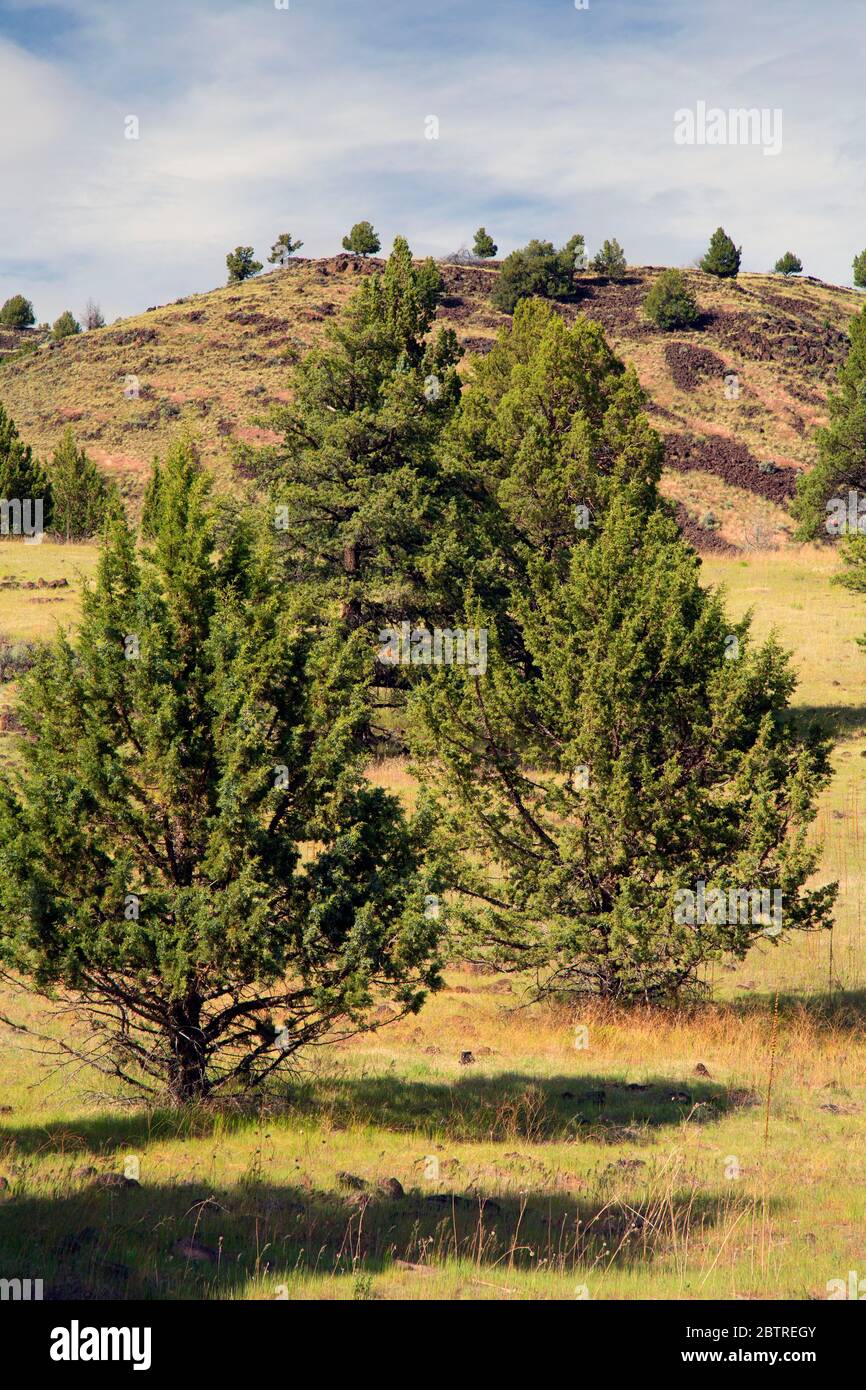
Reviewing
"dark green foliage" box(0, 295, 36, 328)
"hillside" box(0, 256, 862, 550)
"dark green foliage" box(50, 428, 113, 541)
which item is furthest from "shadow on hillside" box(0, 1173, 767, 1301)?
"dark green foliage" box(0, 295, 36, 328)

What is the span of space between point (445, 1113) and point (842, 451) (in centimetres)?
3525

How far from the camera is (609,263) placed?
10731 centimetres

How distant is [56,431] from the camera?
81.4 meters

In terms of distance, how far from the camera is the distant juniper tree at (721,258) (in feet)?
363

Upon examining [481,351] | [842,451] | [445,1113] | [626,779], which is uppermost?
[481,351]

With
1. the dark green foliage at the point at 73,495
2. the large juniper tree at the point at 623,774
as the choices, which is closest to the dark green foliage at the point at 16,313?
the dark green foliage at the point at 73,495

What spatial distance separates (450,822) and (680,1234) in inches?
331

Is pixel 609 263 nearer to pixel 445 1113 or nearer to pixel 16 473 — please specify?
pixel 16 473

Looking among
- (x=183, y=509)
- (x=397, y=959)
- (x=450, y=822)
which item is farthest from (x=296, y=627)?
(x=450, y=822)

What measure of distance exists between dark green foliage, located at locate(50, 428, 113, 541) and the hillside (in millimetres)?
13486

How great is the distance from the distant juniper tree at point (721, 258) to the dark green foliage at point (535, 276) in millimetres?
18081

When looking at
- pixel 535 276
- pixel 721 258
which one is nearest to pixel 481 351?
pixel 535 276

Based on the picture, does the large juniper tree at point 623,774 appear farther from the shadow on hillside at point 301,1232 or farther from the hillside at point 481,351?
the hillside at point 481,351

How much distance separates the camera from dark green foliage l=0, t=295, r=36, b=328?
126688 mm
